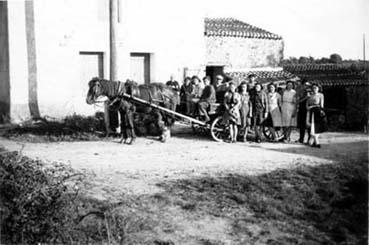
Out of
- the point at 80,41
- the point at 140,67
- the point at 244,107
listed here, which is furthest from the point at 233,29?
the point at 244,107

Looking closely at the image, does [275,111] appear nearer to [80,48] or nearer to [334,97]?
[334,97]

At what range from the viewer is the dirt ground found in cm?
665

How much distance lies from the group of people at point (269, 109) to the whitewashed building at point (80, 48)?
4275 mm

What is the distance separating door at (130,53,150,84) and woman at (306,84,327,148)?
6828 millimetres

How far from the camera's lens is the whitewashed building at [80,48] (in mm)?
14859

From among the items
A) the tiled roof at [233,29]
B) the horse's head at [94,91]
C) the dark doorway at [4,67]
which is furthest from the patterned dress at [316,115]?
the dark doorway at [4,67]

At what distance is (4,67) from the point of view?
15062 mm

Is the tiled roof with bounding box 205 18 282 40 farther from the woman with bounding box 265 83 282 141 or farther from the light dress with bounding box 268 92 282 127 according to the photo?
the light dress with bounding box 268 92 282 127

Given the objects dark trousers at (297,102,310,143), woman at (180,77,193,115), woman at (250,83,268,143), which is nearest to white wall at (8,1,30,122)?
woman at (180,77,193,115)

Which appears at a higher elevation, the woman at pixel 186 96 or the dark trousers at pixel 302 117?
the woman at pixel 186 96

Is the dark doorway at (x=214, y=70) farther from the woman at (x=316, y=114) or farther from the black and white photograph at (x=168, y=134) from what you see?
the woman at (x=316, y=114)

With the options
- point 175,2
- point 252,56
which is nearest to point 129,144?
point 175,2

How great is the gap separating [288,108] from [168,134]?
10.5ft

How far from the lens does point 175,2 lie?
17.4 metres
